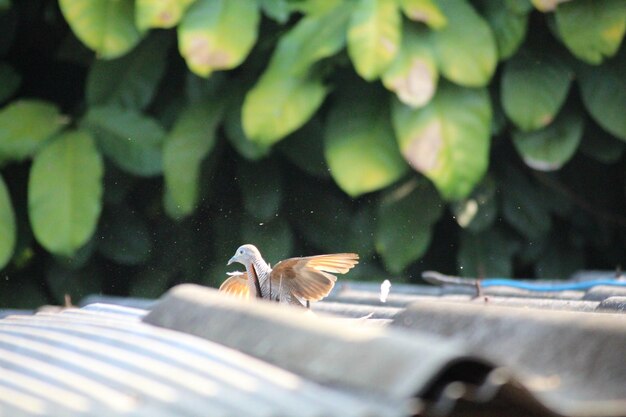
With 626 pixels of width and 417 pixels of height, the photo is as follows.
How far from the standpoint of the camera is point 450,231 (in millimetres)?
6074

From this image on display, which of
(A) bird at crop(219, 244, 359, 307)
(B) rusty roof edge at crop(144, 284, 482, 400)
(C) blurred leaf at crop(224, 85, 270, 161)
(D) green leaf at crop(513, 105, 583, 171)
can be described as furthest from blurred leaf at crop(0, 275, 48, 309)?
(B) rusty roof edge at crop(144, 284, 482, 400)

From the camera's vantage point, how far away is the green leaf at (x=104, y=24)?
16.8 feet

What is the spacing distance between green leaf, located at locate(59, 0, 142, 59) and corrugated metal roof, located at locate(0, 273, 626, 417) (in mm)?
2921

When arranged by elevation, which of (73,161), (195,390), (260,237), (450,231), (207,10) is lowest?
(450,231)

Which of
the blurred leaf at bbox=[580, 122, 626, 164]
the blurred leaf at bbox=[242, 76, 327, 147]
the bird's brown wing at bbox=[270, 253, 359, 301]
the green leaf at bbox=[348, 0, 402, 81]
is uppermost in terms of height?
the bird's brown wing at bbox=[270, 253, 359, 301]

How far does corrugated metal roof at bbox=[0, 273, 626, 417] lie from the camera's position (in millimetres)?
1462

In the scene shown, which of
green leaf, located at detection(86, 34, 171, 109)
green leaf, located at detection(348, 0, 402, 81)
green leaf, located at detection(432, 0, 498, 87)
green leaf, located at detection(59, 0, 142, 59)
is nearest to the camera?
green leaf, located at detection(348, 0, 402, 81)

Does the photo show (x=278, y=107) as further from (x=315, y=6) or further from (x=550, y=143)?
(x=550, y=143)

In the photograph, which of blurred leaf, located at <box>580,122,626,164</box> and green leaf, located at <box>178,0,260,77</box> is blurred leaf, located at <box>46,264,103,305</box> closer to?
green leaf, located at <box>178,0,260,77</box>

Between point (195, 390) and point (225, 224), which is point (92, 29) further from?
point (195, 390)

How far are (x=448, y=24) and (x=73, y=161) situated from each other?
67.4 inches

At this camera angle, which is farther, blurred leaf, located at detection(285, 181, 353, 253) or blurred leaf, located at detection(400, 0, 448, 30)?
blurred leaf, located at detection(285, 181, 353, 253)

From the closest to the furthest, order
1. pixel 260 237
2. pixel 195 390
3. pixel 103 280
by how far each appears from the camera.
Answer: pixel 195 390 < pixel 260 237 < pixel 103 280

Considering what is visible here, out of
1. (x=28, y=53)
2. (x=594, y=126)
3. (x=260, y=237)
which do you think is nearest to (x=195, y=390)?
(x=260, y=237)
